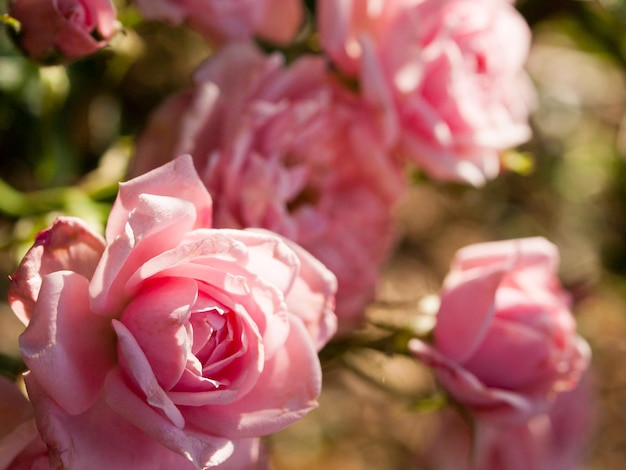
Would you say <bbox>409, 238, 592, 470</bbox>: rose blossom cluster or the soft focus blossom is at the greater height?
the soft focus blossom

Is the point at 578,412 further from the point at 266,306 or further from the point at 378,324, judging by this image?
the point at 266,306

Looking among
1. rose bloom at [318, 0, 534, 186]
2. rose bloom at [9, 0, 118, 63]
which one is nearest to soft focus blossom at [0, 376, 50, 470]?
rose bloom at [9, 0, 118, 63]

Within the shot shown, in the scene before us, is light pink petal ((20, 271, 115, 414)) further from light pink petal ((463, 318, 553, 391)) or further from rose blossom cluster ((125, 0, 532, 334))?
light pink petal ((463, 318, 553, 391))

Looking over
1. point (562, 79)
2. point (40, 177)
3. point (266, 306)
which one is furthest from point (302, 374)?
point (562, 79)

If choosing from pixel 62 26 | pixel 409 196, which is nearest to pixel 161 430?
pixel 62 26

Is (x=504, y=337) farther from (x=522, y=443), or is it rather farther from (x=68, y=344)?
(x=68, y=344)

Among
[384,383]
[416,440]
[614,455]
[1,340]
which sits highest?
[384,383]

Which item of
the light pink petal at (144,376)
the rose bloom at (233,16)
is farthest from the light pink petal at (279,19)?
the light pink petal at (144,376)
